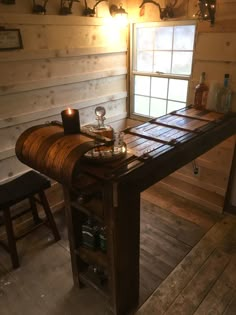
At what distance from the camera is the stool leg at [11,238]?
1.91 m

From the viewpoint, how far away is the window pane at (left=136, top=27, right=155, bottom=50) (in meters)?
2.66

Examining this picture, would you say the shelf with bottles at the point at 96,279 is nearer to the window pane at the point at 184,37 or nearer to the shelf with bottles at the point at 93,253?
the shelf with bottles at the point at 93,253

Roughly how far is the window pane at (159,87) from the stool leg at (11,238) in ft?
5.99

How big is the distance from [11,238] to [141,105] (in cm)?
189

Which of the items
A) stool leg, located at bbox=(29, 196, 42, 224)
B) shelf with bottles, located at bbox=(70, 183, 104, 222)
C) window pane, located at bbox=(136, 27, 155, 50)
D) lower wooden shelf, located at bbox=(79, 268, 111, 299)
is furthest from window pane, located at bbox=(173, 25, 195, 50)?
lower wooden shelf, located at bbox=(79, 268, 111, 299)

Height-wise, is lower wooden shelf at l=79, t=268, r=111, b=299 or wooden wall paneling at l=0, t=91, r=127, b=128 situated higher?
wooden wall paneling at l=0, t=91, r=127, b=128

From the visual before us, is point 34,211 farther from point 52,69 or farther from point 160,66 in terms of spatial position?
point 160,66

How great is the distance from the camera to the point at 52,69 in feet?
7.48

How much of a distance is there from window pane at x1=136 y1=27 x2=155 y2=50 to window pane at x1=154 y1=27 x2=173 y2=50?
6 cm

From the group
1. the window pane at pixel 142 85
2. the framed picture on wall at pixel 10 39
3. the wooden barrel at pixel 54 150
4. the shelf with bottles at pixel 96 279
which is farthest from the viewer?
the window pane at pixel 142 85

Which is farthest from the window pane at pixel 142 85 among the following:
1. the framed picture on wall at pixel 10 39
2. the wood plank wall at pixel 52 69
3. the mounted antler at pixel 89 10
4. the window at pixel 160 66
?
the framed picture on wall at pixel 10 39

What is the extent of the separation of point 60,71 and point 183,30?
1.15 metres

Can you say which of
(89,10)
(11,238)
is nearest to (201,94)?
(89,10)

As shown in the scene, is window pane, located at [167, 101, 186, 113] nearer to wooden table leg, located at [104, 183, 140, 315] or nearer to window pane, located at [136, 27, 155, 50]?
window pane, located at [136, 27, 155, 50]
